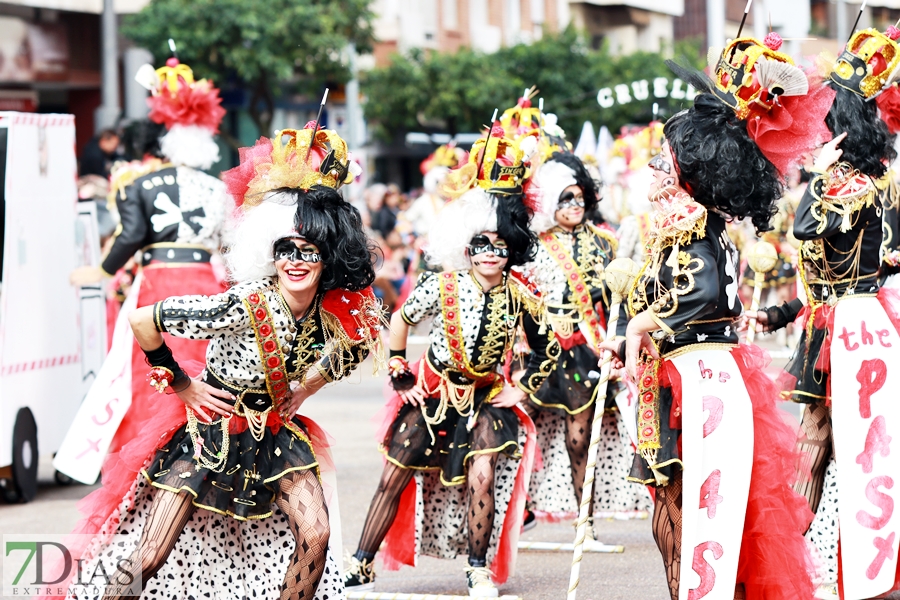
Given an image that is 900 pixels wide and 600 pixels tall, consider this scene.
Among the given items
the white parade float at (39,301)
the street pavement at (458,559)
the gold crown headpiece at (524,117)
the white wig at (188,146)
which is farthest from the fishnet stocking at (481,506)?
the white wig at (188,146)

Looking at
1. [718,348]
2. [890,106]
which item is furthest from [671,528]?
[890,106]

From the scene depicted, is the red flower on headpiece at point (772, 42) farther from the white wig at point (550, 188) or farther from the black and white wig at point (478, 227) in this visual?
the white wig at point (550, 188)

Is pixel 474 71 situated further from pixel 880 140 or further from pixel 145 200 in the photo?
pixel 880 140

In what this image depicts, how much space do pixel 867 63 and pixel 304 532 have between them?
118 inches

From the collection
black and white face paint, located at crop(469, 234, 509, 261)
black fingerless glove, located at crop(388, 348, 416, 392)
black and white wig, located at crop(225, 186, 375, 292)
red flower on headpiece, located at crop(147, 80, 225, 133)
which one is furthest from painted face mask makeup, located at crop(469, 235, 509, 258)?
red flower on headpiece, located at crop(147, 80, 225, 133)

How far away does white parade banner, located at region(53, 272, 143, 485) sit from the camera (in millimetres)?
7867

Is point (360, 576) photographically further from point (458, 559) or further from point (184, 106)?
point (184, 106)

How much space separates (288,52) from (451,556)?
19141 millimetres

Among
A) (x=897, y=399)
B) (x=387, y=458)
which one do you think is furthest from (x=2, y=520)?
(x=897, y=399)

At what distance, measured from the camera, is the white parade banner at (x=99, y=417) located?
25.8 ft

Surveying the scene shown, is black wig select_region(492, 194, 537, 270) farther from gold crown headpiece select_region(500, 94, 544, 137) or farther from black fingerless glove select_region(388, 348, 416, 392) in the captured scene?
gold crown headpiece select_region(500, 94, 544, 137)

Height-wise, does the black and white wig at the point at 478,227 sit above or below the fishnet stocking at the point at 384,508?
above

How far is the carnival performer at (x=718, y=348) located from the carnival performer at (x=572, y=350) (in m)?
2.28

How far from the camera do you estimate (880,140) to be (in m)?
5.70
